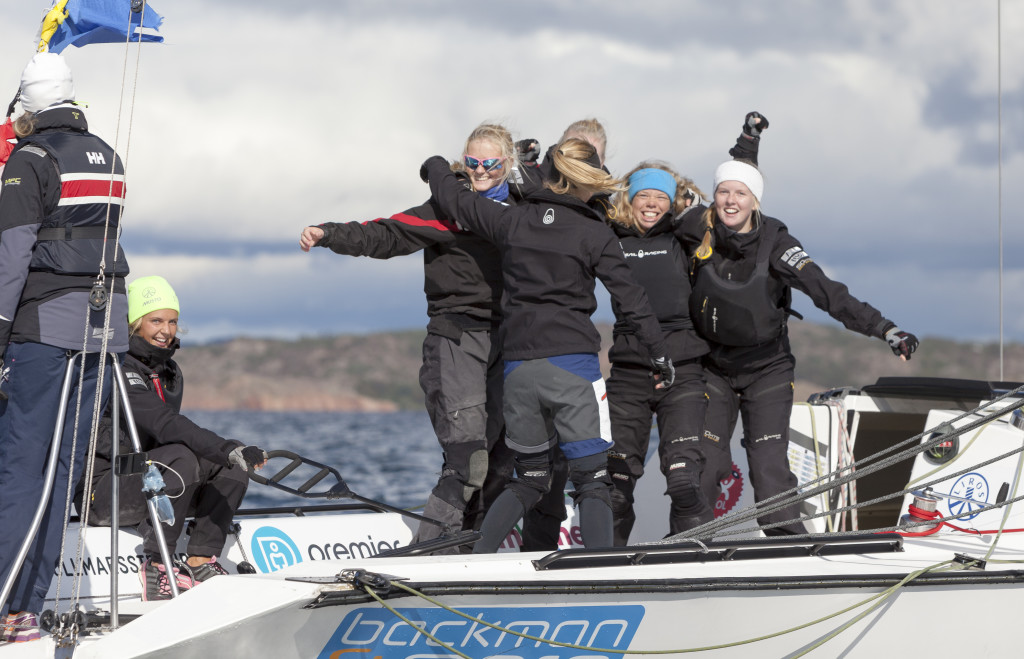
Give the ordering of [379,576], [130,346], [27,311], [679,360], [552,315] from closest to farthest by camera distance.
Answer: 1. [379,576]
2. [27,311]
3. [552,315]
4. [130,346]
5. [679,360]

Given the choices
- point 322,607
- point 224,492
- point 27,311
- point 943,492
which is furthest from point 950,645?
point 27,311


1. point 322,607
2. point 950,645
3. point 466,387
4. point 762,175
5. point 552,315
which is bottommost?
point 950,645

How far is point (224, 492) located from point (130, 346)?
2.46 ft

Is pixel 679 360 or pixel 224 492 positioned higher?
pixel 679 360

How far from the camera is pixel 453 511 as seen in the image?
4.95 meters

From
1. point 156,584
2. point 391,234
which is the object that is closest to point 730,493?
point 391,234

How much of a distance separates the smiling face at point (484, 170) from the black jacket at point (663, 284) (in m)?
0.67

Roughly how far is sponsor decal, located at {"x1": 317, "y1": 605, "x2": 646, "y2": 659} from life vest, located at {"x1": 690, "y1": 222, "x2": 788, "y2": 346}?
190cm

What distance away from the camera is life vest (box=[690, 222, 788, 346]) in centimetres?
503

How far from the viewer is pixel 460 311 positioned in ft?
16.3

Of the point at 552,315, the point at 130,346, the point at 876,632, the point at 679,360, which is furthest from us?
the point at 679,360

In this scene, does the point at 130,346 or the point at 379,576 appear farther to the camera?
the point at 130,346

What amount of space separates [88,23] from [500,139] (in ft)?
6.12

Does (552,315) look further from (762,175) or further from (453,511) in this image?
(762,175)
